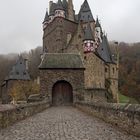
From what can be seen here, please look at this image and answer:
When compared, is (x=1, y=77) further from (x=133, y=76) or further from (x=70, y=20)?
(x=133, y=76)

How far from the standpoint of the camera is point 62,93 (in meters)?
33.4

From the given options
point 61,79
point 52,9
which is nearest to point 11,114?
point 61,79

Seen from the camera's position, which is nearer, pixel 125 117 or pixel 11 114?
pixel 125 117

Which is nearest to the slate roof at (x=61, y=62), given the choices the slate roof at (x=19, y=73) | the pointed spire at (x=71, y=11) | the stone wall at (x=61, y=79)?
the stone wall at (x=61, y=79)

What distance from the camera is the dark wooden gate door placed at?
1298 inches

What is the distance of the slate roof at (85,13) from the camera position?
256ft

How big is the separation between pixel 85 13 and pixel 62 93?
48.4 meters

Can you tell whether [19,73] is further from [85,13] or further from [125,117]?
[125,117]

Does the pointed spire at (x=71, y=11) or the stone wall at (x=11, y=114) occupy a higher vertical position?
the pointed spire at (x=71, y=11)

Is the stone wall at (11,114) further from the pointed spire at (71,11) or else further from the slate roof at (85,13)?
the pointed spire at (71,11)

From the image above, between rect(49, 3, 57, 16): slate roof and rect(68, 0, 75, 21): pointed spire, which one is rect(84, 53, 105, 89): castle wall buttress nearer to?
rect(68, 0, 75, 21): pointed spire

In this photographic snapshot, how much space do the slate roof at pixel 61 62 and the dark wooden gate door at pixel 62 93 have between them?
1.83 meters

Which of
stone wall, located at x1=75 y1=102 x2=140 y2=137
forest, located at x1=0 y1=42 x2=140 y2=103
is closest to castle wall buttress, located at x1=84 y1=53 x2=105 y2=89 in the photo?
forest, located at x1=0 y1=42 x2=140 y2=103

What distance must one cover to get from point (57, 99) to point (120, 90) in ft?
161
